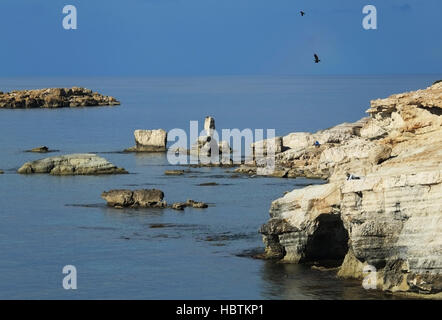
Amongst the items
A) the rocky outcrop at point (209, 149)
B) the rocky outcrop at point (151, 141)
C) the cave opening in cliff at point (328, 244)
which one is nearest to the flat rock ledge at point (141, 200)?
the cave opening in cliff at point (328, 244)

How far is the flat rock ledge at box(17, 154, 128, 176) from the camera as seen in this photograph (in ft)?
351

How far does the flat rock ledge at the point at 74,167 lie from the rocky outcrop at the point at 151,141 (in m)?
23.3

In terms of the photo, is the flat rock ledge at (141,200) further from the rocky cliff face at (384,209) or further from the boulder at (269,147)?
the boulder at (269,147)

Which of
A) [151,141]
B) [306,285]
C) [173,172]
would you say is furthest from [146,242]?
[151,141]

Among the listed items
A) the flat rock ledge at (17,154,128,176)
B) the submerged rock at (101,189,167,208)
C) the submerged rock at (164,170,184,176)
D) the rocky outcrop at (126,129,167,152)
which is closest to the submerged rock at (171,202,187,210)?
the submerged rock at (101,189,167,208)

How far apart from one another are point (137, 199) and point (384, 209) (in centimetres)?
3676

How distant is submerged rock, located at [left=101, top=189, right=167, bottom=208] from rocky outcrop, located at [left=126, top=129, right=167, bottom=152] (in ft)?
153

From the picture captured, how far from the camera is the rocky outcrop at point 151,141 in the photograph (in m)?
133

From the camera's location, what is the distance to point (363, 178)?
5269 centimetres

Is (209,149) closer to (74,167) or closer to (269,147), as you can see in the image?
(269,147)

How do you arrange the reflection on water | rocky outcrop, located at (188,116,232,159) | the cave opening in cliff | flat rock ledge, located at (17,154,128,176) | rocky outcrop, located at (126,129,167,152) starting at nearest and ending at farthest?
the reflection on water → the cave opening in cliff → flat rock ledge, located at (17,154,128,176) → rocky outcrop, located at (188,116,232,159) → rocky outcrop, located at (126,129,167,152)

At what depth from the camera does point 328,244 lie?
60188mm

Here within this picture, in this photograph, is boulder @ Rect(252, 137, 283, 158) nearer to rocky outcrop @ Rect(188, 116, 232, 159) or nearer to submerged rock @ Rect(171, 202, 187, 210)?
rocky outcrop @ Rect(188, 116, 232, 159)

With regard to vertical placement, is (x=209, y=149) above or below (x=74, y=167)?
above
